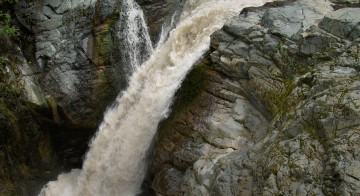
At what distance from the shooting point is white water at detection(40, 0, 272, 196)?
8.19m

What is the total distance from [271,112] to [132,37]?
537 cm

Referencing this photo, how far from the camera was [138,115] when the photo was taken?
8.49 metres

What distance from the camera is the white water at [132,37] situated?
31.5 feet

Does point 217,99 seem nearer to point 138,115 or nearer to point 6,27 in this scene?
point 138,115

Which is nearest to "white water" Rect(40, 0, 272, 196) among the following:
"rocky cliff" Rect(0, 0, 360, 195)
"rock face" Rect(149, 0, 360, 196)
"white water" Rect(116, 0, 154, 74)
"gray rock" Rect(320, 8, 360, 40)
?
"white water" Rect(116, 0, 154, 74)

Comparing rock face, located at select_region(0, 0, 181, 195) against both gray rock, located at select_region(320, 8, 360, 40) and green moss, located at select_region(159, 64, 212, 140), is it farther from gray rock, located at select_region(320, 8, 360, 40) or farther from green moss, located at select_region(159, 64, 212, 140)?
gray rock, located at select_region(320, 8, 360, 40)

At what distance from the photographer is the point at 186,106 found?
7441 millimetres

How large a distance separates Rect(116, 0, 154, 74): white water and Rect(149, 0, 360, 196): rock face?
2.65 metres

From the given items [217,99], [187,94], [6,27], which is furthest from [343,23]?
[6,27]

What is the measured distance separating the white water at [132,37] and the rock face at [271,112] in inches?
104

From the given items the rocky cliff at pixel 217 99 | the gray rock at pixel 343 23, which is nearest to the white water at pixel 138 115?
the rocky cliff at pixel 217 99

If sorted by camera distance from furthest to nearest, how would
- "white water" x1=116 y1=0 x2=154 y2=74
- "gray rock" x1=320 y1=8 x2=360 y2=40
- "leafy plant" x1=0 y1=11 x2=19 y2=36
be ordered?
"white water" x1=116 y1=0 x2=154 y2=74, "leafy plant" x1=0 y1=11 x2=19 y2=36, "gray rock" x1=320 y1=8 x2=360 y2=40

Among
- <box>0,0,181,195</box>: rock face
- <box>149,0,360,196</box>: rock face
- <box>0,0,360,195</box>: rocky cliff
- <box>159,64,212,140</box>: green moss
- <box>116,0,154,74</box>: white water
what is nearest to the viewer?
<box>149,0,360,196</box>: rock face

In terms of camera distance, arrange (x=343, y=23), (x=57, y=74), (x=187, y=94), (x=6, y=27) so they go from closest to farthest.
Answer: (x=343, y=23) → (x=187, y=94) → (x=6, y=27) → (x=57, y=74)
